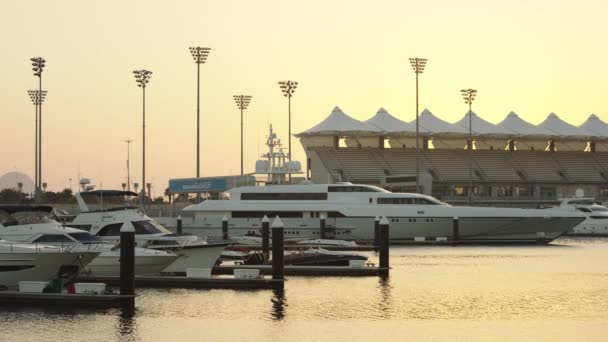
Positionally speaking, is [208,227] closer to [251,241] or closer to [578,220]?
[251,241]

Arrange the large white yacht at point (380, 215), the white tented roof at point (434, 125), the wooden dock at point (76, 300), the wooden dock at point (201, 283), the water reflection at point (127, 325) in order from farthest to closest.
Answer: the white tented roof at point (434, 125)
the large white yacht at point (380, 215)
the wooden dock at point (201, 283)
the wooden dock at point (76, 300)
the water reflection at point (127, 325)

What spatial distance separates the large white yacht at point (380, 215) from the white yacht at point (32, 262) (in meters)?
35.4

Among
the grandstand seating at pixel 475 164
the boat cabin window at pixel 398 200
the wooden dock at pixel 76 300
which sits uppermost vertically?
the grandstand seating at pixel 475 164

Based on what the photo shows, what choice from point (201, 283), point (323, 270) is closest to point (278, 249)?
point (201, 283)

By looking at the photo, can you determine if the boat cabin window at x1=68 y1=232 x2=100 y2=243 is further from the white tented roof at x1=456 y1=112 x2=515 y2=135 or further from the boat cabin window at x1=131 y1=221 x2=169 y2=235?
the white tented roof at x1=456 y1=112 x2=515 y2=135

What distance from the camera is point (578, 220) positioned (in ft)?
235

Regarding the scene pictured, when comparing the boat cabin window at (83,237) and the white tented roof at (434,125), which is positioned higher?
the white tented roof at (434,125)

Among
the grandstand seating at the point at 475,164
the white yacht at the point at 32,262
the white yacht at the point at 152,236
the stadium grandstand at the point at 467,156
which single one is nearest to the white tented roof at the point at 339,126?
the stadium grandstand at the point at 467,156

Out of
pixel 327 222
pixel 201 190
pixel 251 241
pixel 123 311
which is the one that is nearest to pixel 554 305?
pixel 123 311

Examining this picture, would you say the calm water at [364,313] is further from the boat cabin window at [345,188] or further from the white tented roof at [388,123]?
the white tented roof at [388,123]

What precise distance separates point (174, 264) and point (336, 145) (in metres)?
72.8

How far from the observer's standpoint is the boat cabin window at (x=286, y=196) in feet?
237

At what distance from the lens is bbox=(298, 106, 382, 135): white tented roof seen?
371 feet

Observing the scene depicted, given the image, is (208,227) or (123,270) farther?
(208,227)
